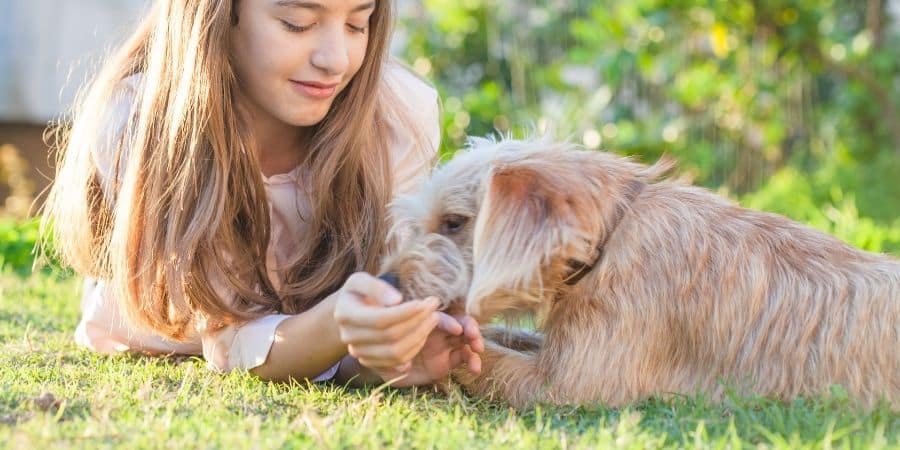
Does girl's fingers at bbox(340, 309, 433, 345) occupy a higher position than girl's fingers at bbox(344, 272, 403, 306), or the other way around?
girl's fingers at bbox(344, 272, 403, 306)

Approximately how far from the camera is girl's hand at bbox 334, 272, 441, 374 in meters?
2.76

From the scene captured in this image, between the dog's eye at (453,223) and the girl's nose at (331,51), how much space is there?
642 millimetres

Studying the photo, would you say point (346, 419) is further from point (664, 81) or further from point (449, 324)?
point (664, 81)

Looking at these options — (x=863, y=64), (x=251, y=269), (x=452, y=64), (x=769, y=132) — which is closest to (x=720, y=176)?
(x=769, y=132)

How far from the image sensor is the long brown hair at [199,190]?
3426mm

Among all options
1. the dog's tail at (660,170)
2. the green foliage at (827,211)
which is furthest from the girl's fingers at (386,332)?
the green foliage at (827,211)

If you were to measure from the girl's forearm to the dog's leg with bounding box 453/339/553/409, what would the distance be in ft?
1.25

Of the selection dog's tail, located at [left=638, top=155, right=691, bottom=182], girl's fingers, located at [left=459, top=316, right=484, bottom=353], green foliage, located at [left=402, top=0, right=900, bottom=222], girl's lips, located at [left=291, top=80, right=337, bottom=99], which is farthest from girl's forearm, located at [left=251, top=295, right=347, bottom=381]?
green foliage, located at [left=402, top=0, right=900, bottom=222]

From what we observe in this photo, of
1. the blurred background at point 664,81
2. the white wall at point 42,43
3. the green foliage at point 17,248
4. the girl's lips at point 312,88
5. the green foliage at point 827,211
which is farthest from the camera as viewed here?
the white wall at point 42,43

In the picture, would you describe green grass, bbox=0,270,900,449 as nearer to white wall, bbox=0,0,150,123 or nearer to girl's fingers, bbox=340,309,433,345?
girl's fingers, bbox=340,309,433,345

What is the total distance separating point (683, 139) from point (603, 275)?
5.95m

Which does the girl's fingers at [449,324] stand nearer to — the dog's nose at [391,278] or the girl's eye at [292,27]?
the dog's nose at [391,278]

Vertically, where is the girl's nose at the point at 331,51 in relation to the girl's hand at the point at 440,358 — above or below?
above

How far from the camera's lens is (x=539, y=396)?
3.00 metres
